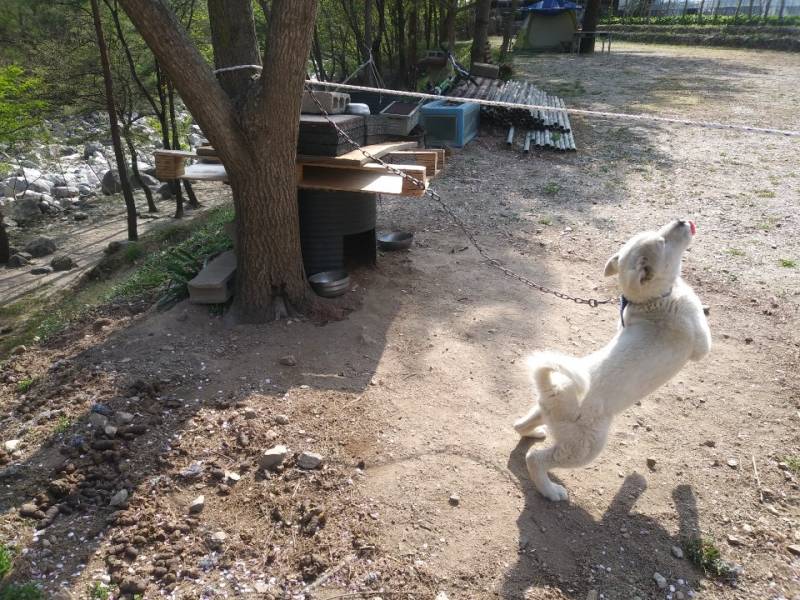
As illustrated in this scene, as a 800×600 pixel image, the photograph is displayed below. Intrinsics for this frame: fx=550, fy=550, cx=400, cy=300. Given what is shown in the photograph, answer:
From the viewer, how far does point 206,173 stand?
18.3 feet

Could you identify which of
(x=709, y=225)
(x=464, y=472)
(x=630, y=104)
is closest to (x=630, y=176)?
(x=709, y=225)

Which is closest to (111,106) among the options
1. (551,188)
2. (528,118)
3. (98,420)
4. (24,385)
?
(24,385)

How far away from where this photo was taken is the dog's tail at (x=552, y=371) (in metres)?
2.83

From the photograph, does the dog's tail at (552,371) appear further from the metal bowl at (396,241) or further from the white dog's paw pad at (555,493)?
the metal bowl at (396,241)

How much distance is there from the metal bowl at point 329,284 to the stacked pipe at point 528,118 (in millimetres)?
7313

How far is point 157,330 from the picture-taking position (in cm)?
484

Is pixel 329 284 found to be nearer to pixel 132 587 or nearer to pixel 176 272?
pixel 176 272

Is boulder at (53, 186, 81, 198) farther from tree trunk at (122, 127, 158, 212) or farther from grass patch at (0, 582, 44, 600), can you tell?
grass patch at (0, 582, 44, 600)

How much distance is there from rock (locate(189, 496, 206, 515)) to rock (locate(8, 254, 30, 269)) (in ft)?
33.9

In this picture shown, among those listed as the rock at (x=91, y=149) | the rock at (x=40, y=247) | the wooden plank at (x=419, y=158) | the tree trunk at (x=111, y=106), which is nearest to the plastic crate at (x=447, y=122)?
the wooden plank at (x=419, y=158)

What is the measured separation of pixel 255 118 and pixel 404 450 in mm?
2799

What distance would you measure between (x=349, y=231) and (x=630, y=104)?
1283 centimetres

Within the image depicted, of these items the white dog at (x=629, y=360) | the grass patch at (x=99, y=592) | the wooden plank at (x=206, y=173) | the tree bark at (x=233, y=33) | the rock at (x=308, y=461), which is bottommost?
the grass patch at (x=99, y=592)

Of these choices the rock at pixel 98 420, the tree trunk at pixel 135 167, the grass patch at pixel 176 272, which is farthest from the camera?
the tree trunk at pixel 135 167
